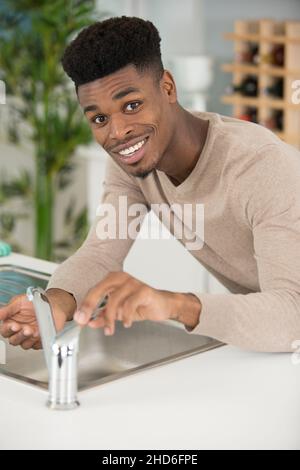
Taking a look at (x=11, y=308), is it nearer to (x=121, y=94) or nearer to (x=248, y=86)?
(x=121, y=94)

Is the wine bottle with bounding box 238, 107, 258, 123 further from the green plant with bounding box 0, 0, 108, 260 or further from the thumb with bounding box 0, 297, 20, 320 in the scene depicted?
the thumb with bounding box 0, 297, 20, 320

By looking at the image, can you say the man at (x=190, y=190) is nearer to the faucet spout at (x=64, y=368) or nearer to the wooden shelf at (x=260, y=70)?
the faucet spout at (x=64, y=368)

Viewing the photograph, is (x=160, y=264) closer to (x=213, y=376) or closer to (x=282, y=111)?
(x=282, y=111)

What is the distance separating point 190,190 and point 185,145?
90 millimetres

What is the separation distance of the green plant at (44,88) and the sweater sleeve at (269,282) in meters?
2.47

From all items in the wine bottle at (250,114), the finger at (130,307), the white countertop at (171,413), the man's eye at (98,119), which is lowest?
the white countertop at (171,413)

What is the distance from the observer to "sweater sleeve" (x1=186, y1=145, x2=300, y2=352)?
4.91 feet

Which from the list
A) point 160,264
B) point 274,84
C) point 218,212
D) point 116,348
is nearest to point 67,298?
point 116,348

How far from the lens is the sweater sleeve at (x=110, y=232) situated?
1890mm

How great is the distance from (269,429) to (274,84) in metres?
2.11

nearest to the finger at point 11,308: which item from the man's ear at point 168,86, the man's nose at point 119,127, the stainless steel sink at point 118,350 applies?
the stainless steel sink at point 118,350

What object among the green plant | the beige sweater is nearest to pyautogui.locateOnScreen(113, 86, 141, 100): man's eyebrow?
the beige sweater

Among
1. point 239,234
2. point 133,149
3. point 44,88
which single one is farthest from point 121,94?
point 44,88

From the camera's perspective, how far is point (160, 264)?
9.25 ft
